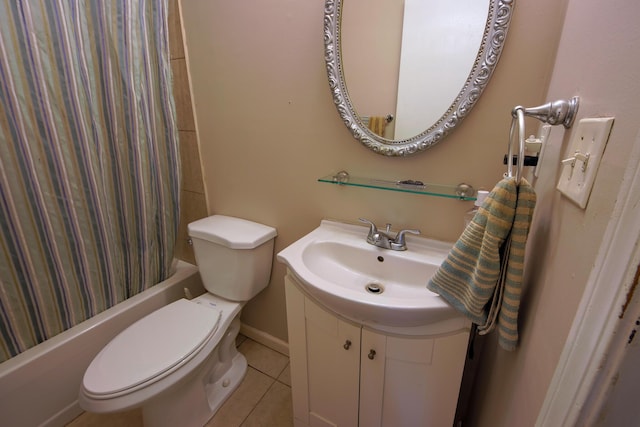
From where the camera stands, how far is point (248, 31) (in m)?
1.12

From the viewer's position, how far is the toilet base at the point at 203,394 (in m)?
1.10

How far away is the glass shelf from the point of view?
0.90 metres

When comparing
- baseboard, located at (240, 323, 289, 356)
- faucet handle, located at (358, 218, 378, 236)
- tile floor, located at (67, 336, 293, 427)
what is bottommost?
tile floor, located at (67, 336, 293, 427)

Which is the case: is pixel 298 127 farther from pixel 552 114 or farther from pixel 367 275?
pixel 552 114

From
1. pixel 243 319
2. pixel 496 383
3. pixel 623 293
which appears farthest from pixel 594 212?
pixel 243 319

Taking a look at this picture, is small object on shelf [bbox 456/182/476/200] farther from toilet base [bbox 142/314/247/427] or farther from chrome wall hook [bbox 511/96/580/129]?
toilet base [bbox 142/314/247/427]

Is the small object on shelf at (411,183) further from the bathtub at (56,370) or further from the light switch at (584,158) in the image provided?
the bathtub at (56,370)

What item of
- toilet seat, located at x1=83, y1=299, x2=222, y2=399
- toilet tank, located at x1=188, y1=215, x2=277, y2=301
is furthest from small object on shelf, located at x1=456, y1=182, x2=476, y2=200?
toilet seat, located at x1=83, y1=299, x2=222, y2=399

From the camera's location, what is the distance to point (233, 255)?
1235 millimetres

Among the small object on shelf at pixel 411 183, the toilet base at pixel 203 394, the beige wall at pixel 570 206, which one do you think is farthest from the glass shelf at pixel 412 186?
the toilet base at pixel 203 394

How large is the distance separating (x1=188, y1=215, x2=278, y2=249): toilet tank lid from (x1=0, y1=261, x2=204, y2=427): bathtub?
46 cm

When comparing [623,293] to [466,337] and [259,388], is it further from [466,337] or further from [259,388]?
[259,388]

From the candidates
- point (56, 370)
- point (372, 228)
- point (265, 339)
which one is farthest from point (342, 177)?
point (56, 370)

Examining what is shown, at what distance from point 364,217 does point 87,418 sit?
1.52 meters
